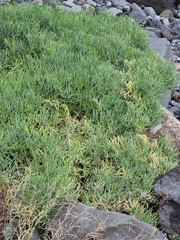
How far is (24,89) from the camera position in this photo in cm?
402

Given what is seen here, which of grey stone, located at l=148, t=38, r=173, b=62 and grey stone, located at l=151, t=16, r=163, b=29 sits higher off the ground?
grey stone, located at l=148, t=38, r=173, b=62

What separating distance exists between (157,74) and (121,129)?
1192 mm

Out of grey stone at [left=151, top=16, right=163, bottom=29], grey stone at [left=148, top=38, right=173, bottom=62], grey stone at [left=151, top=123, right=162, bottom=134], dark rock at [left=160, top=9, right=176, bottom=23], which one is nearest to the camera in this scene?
grey stone at [left=151, top=123, right=162, bottom=134]

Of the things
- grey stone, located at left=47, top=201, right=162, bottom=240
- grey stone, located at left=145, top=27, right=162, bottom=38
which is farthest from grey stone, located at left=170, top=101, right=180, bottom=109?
grey stone, located at left=145, top=27, right=162, bottom=38

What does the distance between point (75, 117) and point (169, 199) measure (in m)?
1.23

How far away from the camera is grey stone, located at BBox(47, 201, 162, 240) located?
272 centimetres

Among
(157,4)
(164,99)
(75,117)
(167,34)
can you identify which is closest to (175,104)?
(164,99)

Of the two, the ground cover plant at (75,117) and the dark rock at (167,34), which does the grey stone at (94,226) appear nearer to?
the ground cover plant at (75,117)

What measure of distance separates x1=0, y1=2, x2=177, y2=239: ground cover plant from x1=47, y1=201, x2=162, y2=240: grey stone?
0.36ft

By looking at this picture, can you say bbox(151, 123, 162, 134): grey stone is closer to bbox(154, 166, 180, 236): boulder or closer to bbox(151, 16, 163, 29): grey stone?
bbox(154, 166, 180, 236): boulder

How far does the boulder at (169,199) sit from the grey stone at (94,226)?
430 millimetres

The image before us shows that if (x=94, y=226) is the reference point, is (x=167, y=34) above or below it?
below

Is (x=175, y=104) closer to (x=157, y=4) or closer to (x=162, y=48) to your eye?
(x=162, y=48)

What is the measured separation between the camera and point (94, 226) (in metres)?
2.76
